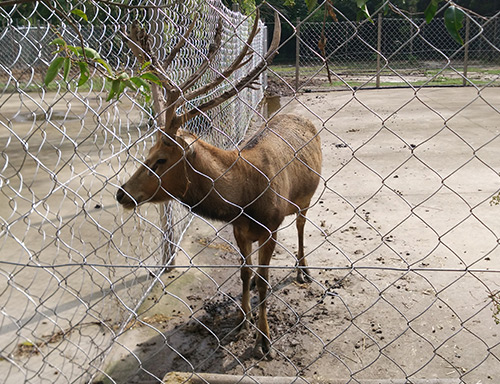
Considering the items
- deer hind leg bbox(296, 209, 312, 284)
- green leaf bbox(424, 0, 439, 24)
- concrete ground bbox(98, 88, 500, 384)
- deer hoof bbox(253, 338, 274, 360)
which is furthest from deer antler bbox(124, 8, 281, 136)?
deer hind leg bbox(296, 209, 312, 284)

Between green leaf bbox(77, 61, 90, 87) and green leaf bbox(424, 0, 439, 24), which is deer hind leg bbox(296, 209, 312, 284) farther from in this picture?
green leaf bbox(77, 61, 90, 87)

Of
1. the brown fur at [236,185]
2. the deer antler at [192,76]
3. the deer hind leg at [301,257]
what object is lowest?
the deer hind leg at [301,257]

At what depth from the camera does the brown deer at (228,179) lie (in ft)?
7.74

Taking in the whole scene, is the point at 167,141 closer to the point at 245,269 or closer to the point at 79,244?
the point at 245,269

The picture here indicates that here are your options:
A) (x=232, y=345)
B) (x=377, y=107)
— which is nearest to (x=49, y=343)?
(x=232, y=345)

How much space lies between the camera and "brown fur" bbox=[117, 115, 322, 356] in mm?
2760

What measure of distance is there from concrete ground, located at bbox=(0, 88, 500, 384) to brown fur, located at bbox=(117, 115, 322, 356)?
7.8 inches

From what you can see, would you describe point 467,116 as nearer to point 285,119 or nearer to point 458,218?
point 458,218

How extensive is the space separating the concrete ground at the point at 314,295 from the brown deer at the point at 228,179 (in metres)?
0.20

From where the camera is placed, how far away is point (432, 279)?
399 centimetres

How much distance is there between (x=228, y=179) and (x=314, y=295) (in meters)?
1.42

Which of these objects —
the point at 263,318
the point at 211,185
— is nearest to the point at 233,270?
the point at 263,318

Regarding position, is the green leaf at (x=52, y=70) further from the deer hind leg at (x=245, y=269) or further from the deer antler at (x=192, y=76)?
the deer hind leg at (x=245, y=269)

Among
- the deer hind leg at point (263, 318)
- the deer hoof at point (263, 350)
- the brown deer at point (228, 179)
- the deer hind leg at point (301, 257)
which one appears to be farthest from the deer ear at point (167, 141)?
the deer hind leg at point (301, 257)
